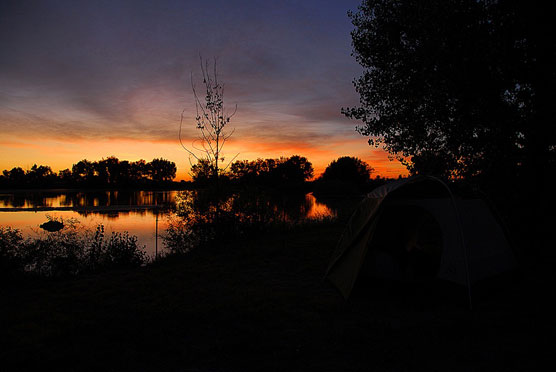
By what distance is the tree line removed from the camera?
70938mm

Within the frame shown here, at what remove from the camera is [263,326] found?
4.72 meters

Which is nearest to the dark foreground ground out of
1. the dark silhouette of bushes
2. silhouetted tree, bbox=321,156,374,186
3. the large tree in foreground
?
the large tree in foreground

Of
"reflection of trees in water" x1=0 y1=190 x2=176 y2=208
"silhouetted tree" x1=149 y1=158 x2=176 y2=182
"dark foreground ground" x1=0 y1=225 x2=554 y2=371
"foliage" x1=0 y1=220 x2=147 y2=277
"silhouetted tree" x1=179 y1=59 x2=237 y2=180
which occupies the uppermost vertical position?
"silhouetted tree" x1=149 y1=158 x2=176 y2=182

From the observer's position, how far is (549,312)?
5.06 m

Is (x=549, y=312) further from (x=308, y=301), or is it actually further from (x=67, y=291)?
(x=67, y=291)

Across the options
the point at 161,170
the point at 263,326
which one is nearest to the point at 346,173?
the point at 161,170

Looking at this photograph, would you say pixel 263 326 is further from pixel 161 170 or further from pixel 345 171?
pixel 161 170

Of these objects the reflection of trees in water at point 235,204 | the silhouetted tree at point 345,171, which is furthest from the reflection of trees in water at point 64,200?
the silhouetted tree at point 345,171

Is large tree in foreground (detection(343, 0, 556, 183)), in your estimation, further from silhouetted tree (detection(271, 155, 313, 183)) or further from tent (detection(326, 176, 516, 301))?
silhouetted tree (detection(271, 155, 313, 183))

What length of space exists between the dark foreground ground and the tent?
381 mm

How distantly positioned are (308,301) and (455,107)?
6.23 metres

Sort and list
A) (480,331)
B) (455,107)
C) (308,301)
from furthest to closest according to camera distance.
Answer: (455,107)
(308,301)
(480,331)

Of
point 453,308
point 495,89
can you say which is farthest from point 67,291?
point 495,89

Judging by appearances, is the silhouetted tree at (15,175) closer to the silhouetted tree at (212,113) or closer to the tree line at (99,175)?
the tree line at (99,175)
